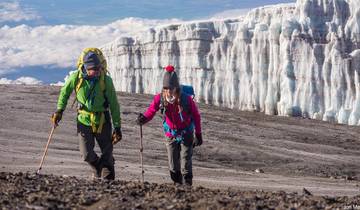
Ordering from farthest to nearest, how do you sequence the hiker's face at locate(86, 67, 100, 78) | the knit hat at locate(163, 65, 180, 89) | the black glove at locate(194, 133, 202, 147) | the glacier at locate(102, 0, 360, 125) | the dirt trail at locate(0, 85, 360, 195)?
the glacier at locate(102, 0, 360, 125) → the dirt trail at locate(0, 85, 360, 195) → the black glove at locate(194, 133, 202, 147) → the knit hat at locate(163, 65, 180, 89) → the hiker's face at locate(86, 67, 100, 78)

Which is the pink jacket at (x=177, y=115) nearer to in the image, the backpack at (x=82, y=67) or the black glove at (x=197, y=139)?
the black glove at (x=197, y=139)

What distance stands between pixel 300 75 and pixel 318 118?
2.80 meters

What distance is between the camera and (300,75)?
141ft

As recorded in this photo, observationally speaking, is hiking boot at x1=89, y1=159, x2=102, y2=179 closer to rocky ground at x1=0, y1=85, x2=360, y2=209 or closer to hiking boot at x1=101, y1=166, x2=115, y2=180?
hiking boot at x1=101, y1=166, x2=115, y2=180

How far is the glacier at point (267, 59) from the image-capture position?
42094 mm

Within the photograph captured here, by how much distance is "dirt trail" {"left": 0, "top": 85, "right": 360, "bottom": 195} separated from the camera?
57.6 feet

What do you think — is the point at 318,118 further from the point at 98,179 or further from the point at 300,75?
the point at 98,179

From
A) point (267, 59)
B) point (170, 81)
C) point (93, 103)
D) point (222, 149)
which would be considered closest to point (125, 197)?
point (93, 103)

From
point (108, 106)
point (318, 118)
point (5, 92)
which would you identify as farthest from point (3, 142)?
point (318, 118)

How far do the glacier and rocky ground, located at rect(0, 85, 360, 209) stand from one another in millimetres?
2597

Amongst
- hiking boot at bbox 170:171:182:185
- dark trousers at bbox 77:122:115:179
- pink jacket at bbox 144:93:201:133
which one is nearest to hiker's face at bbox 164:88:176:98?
pink jacket at bbox 144:93:201:133

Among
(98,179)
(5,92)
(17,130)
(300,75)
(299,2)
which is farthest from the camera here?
(299,2)

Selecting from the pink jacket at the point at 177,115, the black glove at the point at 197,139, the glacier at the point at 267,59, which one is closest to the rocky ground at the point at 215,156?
the black glove at the point at 197,139

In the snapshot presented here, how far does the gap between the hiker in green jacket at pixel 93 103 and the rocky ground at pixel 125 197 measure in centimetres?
103
